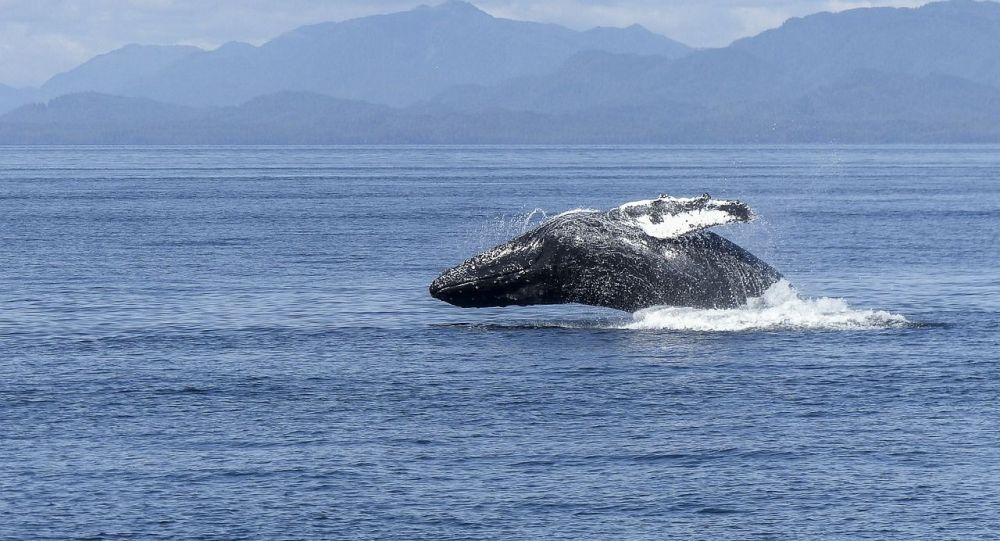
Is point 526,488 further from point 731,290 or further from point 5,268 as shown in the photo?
point 5,268

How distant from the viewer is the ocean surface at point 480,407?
17578 mm

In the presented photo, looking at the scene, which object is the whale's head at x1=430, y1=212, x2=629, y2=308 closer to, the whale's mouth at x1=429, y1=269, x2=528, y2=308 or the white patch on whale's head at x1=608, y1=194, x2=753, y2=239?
the whale's mouth at x1=429, y1=269, x2=528, y2=308

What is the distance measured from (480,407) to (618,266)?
306 inches

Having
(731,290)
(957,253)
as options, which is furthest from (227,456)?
(957,253)

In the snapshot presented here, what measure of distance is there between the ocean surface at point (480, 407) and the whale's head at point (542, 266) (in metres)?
0.94

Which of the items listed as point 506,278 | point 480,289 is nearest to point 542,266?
point 506,278

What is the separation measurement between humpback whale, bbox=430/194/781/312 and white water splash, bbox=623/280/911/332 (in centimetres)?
26

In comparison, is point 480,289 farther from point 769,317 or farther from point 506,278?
point 769,317

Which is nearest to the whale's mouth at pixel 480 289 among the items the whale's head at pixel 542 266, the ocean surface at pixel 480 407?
the whale's head at pixel 542 266

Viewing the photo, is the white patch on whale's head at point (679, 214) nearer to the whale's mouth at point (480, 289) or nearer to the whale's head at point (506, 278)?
the whale's head at point (506, 278)

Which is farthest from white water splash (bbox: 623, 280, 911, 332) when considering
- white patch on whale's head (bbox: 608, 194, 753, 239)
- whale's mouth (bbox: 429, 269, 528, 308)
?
whale's mouth (bbox: 429, 269, 528, 308)

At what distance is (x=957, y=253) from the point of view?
5056cm

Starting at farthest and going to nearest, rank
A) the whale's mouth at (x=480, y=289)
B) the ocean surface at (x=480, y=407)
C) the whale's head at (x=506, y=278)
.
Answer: the whale's mouth at (x=480, y=289)
the whale's head at (x=506, y=278)
the ocean surface at (x=480, y=407)

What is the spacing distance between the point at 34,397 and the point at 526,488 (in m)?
9.88
